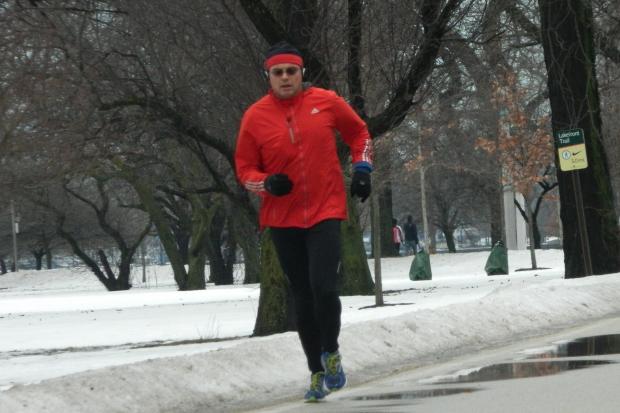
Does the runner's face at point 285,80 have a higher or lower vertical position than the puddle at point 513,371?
higher

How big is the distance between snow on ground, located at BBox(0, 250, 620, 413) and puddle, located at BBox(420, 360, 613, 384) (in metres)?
0.70

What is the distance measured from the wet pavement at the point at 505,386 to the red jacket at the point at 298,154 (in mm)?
1076

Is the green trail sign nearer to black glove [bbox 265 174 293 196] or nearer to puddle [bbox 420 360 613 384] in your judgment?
puddle [bbox 420 360 613 384]

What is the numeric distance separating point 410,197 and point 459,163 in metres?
28.9

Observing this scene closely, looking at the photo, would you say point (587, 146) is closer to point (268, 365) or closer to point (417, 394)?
point (268, 365)

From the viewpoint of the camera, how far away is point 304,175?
745cm

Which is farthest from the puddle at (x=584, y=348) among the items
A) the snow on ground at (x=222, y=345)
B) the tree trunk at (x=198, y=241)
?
the tree trunk at (x=198, y=241)

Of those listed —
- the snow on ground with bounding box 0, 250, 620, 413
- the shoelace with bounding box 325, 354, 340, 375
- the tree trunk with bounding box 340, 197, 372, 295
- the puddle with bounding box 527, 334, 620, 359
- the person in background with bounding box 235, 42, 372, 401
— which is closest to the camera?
the person in background with bounding box 235, 42, 372, 401

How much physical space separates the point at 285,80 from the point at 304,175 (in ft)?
1.72

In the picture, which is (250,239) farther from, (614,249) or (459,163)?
(614,249)

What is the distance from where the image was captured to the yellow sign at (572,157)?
722 inches

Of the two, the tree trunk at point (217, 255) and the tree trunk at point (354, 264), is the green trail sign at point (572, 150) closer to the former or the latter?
the tree trunk at point (354, 264)

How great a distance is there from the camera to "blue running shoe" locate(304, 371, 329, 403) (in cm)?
773

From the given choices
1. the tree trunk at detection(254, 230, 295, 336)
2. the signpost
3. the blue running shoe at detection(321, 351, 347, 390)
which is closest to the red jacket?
the blue running shoe at detection(321, 351, 347, 390)
